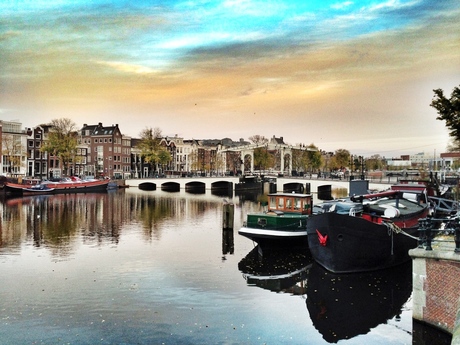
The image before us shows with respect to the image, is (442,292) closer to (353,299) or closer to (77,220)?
(353,299)

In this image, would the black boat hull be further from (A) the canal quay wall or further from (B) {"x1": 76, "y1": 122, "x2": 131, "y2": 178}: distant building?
(B) {"x1": 76, "y1": 122, "x2": 131, "y2": 178}: distant building

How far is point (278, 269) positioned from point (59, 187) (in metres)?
64.1

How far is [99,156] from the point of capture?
120938mm

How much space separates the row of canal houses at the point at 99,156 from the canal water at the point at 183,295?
70199mm

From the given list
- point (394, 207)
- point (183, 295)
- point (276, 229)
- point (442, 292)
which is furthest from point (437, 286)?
point (276, 229)

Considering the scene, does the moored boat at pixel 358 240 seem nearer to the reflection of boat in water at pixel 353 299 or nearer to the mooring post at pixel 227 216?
the reflection of boat in water at pixel 353 299

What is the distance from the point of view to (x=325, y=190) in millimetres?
99375

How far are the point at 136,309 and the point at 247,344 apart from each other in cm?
510

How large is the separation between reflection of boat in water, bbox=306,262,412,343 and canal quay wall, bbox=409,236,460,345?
2.33 meters

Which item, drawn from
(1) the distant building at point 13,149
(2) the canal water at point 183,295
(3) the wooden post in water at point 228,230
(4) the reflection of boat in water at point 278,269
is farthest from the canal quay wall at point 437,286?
(1) the distant building at point 13,149

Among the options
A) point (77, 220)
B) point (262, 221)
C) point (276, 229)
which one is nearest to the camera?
point (276, 229)

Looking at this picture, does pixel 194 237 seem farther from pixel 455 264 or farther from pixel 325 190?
pixel 325 190

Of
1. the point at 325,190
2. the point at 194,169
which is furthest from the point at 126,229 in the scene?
the point at 194,169

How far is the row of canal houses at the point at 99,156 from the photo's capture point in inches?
3871
